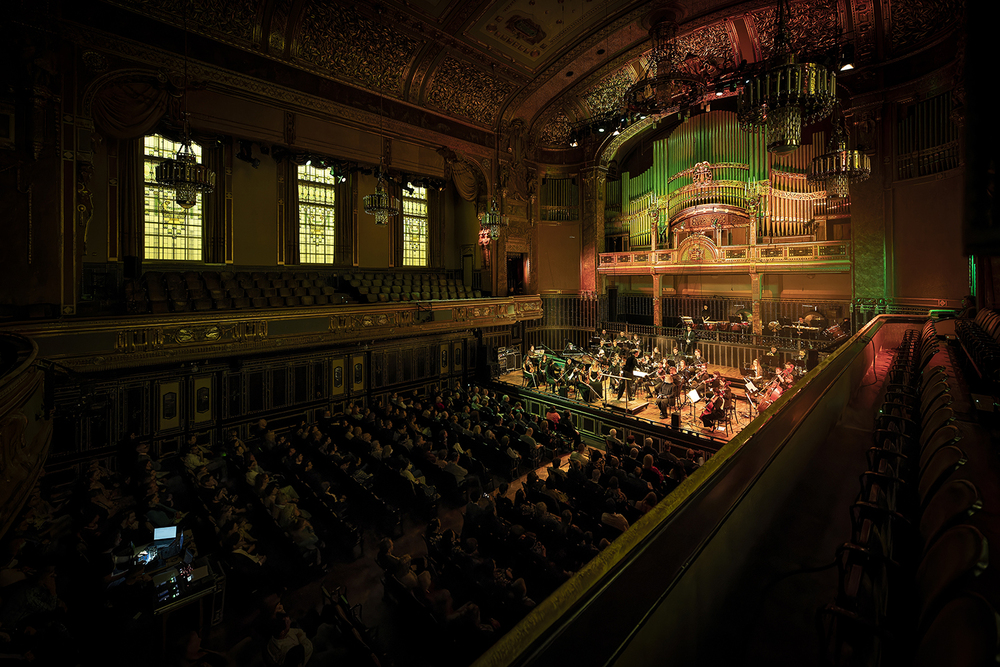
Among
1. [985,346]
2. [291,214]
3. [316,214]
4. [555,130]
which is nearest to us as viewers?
[985,346]

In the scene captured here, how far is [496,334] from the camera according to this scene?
1750 centimetres

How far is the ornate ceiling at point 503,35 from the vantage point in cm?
1105

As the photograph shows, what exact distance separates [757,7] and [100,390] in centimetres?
1894

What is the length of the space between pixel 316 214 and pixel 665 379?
12424mm

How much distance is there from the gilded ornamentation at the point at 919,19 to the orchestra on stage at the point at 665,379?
8.71 metres

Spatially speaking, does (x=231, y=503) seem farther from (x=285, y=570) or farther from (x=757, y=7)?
(x=757, y=7)

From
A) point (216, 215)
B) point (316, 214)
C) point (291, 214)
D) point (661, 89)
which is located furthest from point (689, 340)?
point (216, 215)

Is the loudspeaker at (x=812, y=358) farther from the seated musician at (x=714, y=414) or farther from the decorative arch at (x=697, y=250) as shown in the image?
the decorative arch at (x=697, y=250)

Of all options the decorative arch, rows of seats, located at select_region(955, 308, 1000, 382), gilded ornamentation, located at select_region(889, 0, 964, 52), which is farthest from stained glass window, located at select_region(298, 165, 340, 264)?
gilded ornamentation, located at select_region(889, 0, 964, 52)

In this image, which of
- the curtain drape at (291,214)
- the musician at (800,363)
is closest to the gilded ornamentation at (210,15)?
the curtain drape at (291,214)

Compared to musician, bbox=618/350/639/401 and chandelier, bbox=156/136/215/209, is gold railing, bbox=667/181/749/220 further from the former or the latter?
chandelier, bbox=156/136/215/209

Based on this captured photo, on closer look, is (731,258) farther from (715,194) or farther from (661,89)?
(661,89)

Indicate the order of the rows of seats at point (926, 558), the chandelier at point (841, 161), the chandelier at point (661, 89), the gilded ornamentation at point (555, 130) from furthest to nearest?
the gilded ornamentation at point (555, 130)
the chandelier at point (661, 89)
the chandelier at point (841, 161)
the rows of seats at point (926, 558)

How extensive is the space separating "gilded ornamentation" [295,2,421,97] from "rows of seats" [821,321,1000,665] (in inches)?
570
